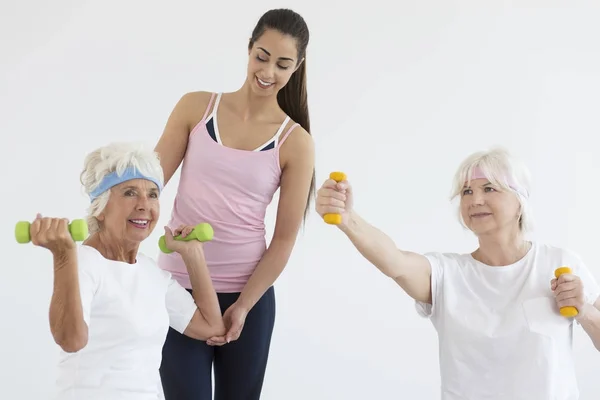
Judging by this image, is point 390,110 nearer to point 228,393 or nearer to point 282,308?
point 282,308

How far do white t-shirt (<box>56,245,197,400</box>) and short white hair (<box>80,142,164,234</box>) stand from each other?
123 mm

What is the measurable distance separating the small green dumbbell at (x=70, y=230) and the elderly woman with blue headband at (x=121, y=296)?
79 mm

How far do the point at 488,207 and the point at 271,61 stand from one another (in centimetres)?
76

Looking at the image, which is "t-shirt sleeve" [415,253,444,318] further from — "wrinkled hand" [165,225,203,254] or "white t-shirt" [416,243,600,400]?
"wrinkled hand" [165,225,203,254]

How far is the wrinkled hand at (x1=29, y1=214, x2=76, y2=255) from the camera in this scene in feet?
5.74

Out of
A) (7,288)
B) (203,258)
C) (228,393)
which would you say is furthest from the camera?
(7,288)

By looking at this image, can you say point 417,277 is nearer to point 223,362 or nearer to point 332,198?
point 332,198

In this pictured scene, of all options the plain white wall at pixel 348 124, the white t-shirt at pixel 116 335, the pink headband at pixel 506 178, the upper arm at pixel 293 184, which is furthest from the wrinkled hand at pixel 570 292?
the plain white wall at pixel 348 124

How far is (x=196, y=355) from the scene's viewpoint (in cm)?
236

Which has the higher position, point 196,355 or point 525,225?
point 525,225

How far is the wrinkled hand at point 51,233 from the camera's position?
175 centimetres

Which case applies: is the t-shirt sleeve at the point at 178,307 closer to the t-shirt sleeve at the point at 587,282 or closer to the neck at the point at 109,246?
the neck at the point at 109,246

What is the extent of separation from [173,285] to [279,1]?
272cm

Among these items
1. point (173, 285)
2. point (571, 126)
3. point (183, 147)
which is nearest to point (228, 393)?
point (173, 285)
